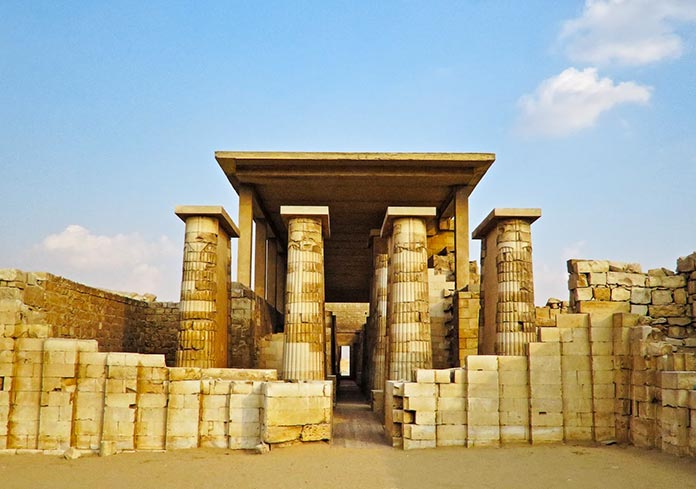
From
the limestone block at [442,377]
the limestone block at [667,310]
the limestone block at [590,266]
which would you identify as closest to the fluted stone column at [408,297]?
the limestone block at [442,377]

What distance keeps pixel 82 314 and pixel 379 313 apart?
8.96m

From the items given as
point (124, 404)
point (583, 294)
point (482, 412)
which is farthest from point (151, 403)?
point (583, 294)

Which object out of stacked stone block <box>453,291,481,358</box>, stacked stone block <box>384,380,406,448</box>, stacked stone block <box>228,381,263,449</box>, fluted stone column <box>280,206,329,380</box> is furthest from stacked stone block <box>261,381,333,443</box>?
stacked stone block <box>453,291,481,358</box>

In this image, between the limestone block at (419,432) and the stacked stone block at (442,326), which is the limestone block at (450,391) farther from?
the stacked stone block at (442,326)

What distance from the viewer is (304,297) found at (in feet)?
51.7

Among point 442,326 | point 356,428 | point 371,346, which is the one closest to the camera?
point 356,428

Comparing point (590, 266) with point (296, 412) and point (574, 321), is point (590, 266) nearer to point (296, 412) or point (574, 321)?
point (574, 321)

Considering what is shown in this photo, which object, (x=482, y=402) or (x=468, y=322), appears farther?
(x=468, y=322)

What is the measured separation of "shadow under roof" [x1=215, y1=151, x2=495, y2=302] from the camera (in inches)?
760

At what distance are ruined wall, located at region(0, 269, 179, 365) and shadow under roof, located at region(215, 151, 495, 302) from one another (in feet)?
17.8

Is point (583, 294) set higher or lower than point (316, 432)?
higher

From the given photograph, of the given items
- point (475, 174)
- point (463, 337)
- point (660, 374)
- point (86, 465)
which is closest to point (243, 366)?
point (463, 337)

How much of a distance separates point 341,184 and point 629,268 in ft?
32.9

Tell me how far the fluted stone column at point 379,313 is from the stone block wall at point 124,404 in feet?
22.6
